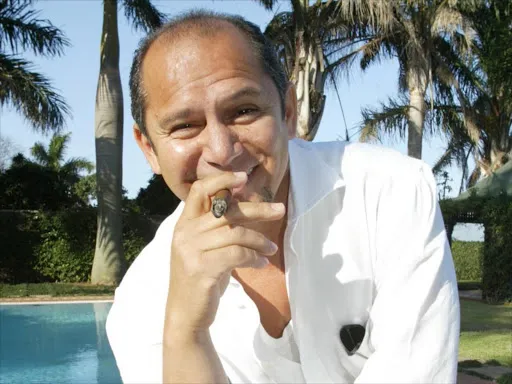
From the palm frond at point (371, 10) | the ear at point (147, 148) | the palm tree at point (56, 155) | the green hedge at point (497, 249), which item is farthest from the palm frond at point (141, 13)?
the palm tree at point (56, 155)

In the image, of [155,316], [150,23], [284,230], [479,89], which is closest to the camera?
[155,316]

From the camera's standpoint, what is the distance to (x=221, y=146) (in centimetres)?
158

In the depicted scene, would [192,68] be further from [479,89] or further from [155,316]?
[479,89]

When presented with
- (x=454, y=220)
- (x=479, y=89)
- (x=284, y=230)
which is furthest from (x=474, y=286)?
(x=284, y=230)

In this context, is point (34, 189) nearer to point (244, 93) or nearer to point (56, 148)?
point (56, 148)

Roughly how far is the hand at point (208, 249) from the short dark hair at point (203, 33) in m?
0.47

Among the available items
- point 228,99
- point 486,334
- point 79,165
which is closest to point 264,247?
point 228,99

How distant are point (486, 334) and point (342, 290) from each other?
7314 mm

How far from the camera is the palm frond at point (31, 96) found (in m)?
15.1

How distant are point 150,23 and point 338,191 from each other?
15413 mm

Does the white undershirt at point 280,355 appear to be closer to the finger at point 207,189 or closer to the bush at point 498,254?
the finger at point 207,189

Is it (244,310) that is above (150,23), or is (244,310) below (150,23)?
A: below

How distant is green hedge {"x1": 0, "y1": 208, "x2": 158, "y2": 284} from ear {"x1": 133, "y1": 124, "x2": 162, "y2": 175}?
1740 centimetres

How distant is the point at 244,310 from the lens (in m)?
1.87
